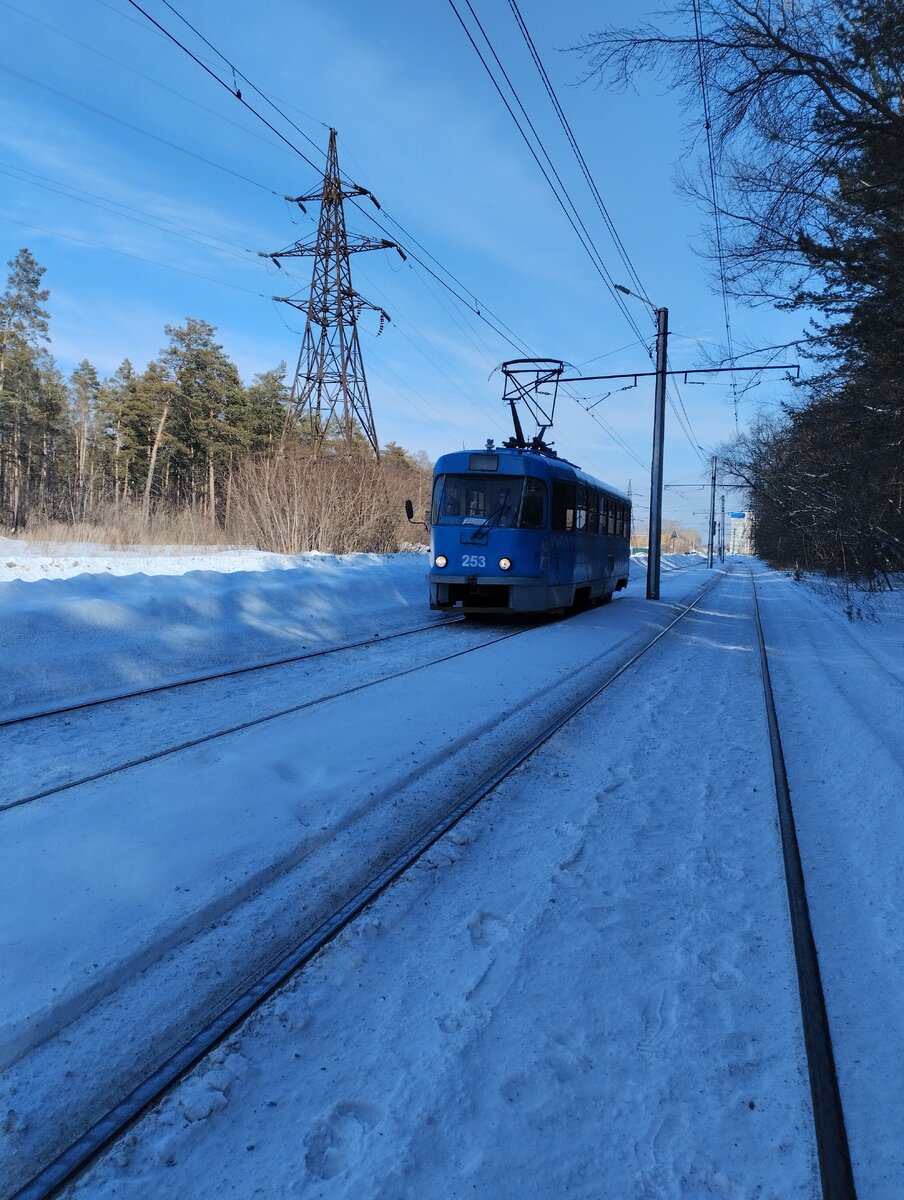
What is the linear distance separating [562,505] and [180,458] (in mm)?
49326

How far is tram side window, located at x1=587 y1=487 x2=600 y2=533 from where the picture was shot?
15094mm

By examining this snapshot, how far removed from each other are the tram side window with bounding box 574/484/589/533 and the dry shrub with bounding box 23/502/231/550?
45.4ft

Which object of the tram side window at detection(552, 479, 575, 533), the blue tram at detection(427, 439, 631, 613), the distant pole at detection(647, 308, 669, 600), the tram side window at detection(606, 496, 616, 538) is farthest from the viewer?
the distant pole at detection(647, 308, 669, 600)

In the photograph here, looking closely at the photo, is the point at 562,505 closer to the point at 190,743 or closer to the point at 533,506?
the point at 533,506

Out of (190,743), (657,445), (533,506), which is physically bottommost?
(190,743)

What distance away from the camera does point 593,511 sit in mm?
15516

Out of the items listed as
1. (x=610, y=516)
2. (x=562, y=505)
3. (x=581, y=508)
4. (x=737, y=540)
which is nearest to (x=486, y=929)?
(x=562, y=505)

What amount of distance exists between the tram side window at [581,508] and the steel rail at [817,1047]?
1051cm

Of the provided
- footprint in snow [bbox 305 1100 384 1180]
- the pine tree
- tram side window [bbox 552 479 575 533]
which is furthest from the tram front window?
the pine tree

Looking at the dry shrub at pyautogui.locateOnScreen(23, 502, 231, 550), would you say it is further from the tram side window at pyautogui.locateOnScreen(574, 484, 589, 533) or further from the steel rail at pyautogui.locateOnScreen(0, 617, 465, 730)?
the steel rail at pyautogui.locateOnScreen(0, 617, 465, 730)

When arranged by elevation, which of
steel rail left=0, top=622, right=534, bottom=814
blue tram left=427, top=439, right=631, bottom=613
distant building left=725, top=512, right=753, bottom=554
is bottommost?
steel rail left=0, top=622, right=534, bottom=814

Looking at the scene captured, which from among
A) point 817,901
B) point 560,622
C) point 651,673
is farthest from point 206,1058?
point 560,622

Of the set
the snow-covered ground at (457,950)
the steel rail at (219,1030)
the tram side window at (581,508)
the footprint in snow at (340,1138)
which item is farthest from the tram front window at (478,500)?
the footprint in snow at (340,1138)

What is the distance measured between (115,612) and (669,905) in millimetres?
8387
